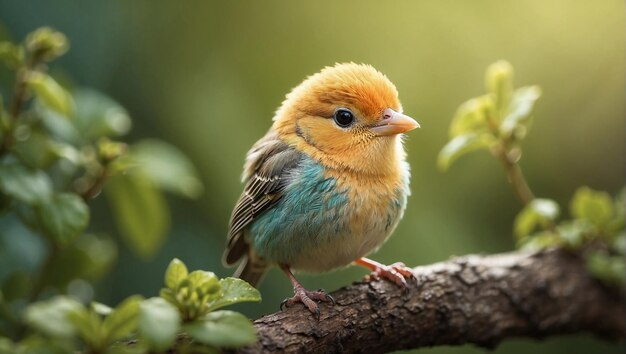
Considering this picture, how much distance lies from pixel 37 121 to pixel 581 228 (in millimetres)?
2849

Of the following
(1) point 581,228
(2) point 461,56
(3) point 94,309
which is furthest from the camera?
(2) point 461,56

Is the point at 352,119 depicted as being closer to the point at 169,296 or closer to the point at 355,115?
the point at 355,115

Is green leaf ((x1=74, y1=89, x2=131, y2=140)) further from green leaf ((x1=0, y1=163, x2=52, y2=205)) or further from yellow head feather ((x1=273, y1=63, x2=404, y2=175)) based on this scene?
yellow head feather ((x1=273, y1=63, x2=404, y2=175))

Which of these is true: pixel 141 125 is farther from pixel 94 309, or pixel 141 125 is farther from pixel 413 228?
pixel 94 309

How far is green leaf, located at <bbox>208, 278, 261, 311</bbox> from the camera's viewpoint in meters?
2.29

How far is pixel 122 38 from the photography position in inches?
172

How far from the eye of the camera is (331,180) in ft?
11.2

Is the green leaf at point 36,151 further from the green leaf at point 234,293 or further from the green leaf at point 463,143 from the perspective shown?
the green leaf at point 463,143

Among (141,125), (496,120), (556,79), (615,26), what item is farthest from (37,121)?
(615,26)

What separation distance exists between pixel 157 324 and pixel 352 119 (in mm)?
1835

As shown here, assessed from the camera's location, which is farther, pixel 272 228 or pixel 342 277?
pixel 342 277

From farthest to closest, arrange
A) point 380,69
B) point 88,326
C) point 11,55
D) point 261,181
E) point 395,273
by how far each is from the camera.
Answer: point 380,69 → point 261,181 → point 395,273 → point 11,55 → point 88,326

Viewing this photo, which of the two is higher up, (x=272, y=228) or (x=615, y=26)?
(x=615, y=26)

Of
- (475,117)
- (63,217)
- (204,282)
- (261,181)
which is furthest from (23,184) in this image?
(475,117)
